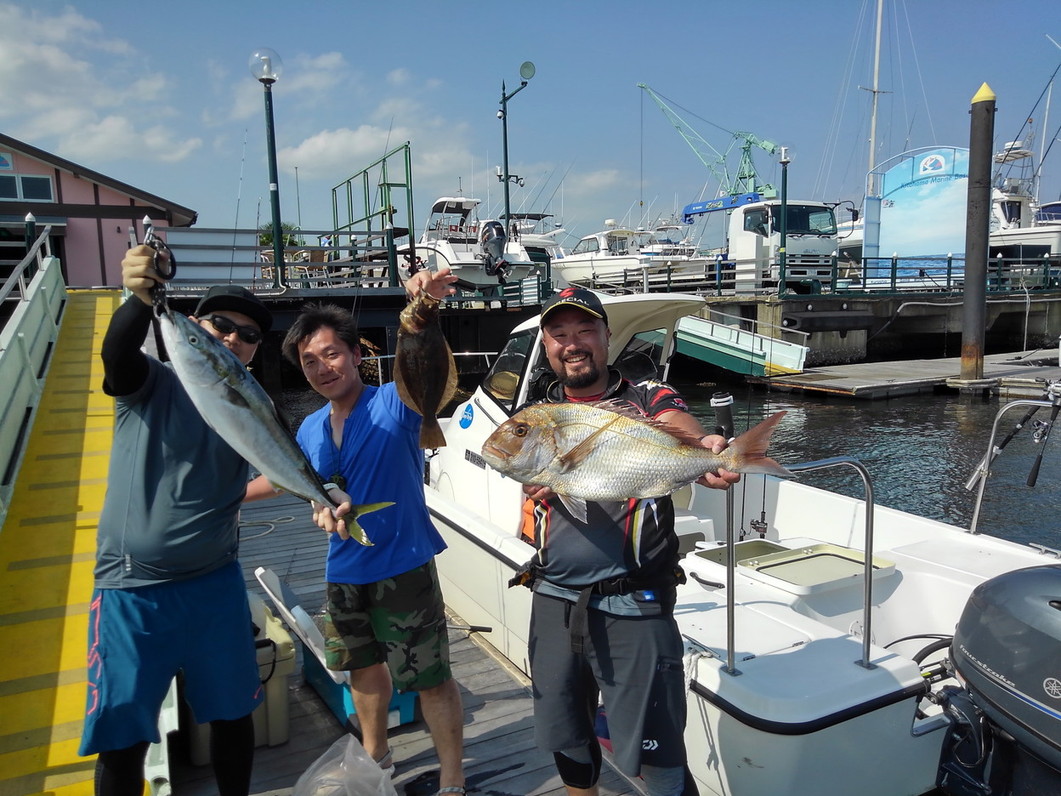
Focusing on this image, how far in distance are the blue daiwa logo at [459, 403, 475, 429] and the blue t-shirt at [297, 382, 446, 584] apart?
2.29 meters

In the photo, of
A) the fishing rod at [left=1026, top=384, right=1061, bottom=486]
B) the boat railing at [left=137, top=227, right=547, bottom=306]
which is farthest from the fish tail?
the boat railing at [left=137, top=227, right=547, bottom=306]

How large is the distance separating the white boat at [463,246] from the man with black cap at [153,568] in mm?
16807

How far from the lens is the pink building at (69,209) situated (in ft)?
55.6

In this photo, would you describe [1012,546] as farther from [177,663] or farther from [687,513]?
[177,663]

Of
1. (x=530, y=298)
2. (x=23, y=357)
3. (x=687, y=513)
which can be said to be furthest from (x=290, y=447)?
(x=530, y=298)

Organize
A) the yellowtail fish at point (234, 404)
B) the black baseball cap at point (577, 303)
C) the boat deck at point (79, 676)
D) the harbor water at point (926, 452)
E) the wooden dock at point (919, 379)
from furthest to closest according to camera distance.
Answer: the wooden dock at point (919, 379)
the harbor water at point (926, 452)
the boat deck at point (79, 676)
the black baseball cap at point (577, 303)
the yellowtail fish at point (234, 404)

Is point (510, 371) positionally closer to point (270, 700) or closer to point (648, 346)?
point (648, 346)

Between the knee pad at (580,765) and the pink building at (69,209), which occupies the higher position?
the pink building at (69,209)

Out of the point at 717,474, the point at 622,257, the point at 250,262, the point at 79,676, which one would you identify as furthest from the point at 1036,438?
the point at 622,257

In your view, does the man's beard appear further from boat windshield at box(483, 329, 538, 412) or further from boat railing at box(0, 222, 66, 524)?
boat railing at box(0, 222, 66, 524)

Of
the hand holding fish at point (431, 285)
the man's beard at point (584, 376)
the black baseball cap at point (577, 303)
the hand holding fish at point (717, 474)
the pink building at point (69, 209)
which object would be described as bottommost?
the hand holding fish at point (717, 474)

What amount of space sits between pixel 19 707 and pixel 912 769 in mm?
3965

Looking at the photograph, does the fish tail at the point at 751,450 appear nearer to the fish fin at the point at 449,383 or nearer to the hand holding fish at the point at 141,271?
the fish fin at the point at 449,383

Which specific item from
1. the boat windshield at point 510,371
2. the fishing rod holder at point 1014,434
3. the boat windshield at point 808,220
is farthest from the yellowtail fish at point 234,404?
the boat windshield at point 808,220
